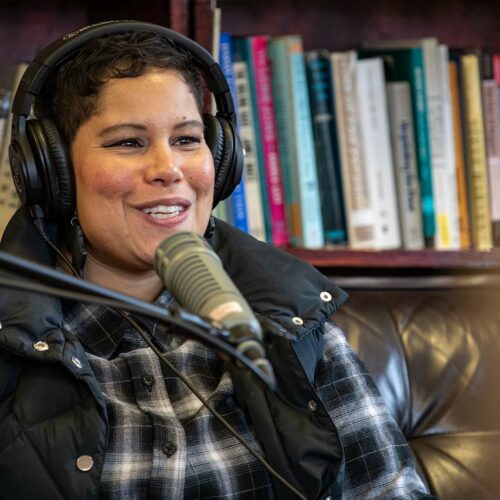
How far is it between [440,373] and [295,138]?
0.54 meters

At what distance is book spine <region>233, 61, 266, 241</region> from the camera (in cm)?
196

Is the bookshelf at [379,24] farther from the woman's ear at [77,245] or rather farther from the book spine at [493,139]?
the woman's ear at [77,245]

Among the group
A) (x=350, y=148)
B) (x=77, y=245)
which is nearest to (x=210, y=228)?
(x=77, y=245)

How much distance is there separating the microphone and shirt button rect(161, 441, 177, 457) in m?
0.52

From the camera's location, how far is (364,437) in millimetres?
1457

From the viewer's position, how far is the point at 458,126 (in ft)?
6.74

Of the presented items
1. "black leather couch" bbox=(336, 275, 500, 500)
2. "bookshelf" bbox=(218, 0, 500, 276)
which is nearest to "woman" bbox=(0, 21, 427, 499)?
"black leather couch" bbox=(336, 275, 500, 500)

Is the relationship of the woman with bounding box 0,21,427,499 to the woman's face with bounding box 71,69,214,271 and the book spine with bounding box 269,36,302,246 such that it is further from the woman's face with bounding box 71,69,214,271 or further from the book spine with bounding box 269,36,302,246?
the book spine with bounding box 269,36,302,246

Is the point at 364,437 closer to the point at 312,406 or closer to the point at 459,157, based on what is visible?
the point at 312,406

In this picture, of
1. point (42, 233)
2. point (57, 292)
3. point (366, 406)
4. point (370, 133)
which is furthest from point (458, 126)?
point (57, 292)

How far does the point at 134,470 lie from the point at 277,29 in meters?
1.12

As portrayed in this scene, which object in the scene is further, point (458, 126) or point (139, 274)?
point (458, 126)

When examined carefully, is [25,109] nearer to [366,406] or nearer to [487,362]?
[366,406]

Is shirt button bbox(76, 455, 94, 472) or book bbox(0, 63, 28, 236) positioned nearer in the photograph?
shirt button bbox(76, 455, 94, 472)
